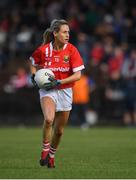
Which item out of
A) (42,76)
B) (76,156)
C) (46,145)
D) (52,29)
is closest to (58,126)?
(46,145)

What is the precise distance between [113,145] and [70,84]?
5871 millimetres

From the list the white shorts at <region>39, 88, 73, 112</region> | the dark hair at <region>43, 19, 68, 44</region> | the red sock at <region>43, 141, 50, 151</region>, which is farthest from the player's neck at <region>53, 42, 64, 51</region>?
the red sock at <region>43, 141, 50, 151</region>

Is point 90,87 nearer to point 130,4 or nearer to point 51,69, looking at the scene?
point 130,4

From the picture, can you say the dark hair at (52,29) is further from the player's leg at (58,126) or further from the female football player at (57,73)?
the player's leg at (58,126)

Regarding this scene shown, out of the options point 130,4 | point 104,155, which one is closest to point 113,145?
point 104,155

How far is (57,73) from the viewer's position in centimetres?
1293

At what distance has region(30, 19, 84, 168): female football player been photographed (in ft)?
41.9

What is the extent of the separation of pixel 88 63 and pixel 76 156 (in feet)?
42.5

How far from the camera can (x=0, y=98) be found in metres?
27.9

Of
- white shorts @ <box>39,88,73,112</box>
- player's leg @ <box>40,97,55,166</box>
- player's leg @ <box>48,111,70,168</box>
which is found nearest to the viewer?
player's leg @ <box>40,97,55,166</box>

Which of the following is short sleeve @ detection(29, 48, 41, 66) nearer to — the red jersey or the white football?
the red jersey

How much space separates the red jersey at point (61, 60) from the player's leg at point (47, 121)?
0.35 metres

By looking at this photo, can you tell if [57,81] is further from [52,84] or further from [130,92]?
[130,92]

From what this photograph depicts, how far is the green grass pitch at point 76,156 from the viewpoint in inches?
463
